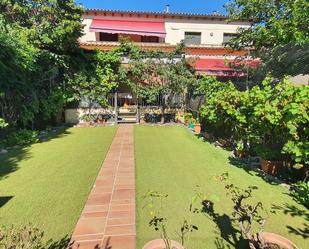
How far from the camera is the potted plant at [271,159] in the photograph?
8150mm

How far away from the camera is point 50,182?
7418 mm

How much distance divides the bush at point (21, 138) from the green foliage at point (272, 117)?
27.8ft

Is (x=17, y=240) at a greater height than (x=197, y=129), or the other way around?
(x=197, y=129)

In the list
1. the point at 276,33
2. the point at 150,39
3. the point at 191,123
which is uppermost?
the point at 150,39

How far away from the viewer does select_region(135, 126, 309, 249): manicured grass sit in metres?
4.88

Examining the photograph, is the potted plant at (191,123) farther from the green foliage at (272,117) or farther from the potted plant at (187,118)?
the green foliage at (272,117)

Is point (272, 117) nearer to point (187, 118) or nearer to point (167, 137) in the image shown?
point (167, 137)

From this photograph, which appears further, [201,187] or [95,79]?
[95,79]

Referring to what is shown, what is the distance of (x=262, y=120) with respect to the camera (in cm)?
762

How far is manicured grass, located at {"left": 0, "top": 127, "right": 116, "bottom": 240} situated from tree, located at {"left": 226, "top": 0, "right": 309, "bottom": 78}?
9.18 m

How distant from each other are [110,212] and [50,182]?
2.67 metres

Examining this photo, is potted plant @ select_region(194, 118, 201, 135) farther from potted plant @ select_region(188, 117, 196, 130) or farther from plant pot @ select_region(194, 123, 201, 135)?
potted plant @ select_region(188, 117, 196, 130)

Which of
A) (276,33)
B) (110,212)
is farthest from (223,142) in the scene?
(110,212)

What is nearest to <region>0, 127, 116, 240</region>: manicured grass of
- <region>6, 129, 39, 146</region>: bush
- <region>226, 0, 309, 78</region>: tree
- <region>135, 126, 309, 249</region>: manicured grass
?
<region>6, 129, 39, 146</region>: bush
